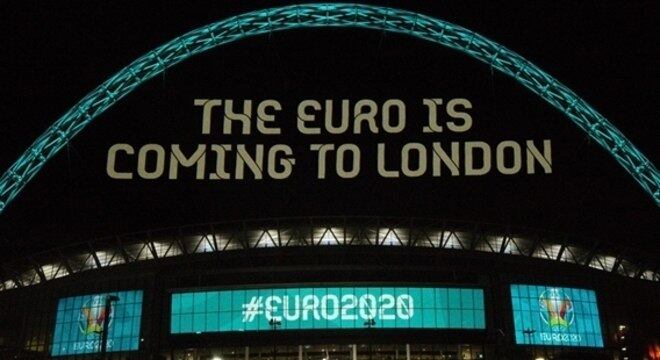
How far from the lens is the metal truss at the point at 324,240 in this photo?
84.9m

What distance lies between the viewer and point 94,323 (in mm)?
82188

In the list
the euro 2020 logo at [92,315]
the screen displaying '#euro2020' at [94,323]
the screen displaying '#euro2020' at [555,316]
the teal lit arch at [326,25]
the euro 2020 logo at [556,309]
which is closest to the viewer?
the teal lit arch at [326,25]

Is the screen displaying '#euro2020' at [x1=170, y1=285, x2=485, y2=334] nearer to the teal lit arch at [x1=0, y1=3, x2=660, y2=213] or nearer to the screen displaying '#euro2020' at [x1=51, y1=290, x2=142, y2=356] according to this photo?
Answer: the screen displaying '#euro2020' at [x1=51, y1=290, x2=142, y2=356]

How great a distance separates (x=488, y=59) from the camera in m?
39.0

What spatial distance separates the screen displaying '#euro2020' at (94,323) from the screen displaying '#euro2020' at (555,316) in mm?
41217

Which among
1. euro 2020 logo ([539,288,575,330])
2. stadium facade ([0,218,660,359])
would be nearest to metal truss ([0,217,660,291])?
stadium facade ([0,218,660,359])

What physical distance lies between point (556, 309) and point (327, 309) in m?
25.5

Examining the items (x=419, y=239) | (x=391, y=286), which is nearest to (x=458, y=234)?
(x=419, y=239)

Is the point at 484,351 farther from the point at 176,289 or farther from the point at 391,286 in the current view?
the point at 176,289

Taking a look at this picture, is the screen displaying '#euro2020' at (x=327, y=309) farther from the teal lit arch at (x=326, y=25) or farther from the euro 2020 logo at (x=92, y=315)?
the teal lit arch at (x=326, y=25)

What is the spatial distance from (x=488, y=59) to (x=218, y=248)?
52.5 meters

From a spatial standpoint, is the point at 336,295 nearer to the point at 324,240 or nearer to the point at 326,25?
the point at 324,240

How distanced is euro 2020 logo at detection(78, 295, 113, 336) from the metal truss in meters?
4.12

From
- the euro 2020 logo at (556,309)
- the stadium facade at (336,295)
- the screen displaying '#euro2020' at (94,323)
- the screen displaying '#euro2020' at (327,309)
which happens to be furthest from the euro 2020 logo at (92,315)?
the euro 2020 logo at (556,309)
